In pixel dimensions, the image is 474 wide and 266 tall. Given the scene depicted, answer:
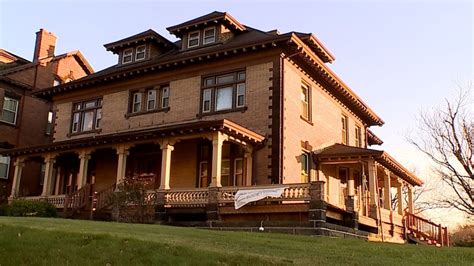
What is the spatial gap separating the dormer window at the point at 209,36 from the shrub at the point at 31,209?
10477 mm

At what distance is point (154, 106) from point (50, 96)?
26.2 feet

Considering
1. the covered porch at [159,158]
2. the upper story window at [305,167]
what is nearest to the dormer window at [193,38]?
the covered porch at [159,158]

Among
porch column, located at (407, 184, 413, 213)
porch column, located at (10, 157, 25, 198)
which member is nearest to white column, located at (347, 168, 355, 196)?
porch column, located at (407, 184, 413, 213)

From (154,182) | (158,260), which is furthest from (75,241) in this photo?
(154,182)

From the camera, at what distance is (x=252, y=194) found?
59.1ft

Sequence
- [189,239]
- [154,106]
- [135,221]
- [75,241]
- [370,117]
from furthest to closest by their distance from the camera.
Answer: [370,117]
[154,106]
[135,221]
[189,239]
[75,241]

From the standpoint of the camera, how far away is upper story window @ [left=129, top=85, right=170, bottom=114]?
25125mm

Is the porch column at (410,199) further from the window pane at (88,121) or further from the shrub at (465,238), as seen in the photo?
the window pane at (88,121)

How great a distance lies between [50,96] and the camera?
29750mm

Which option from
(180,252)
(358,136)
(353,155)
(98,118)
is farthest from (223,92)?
(180,252)

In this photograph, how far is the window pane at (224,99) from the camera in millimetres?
22750

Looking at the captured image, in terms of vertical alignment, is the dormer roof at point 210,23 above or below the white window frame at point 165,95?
above

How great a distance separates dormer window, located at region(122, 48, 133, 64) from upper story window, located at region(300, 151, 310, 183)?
1139 centimetres

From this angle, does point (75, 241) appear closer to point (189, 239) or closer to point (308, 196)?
point (189, 239)
